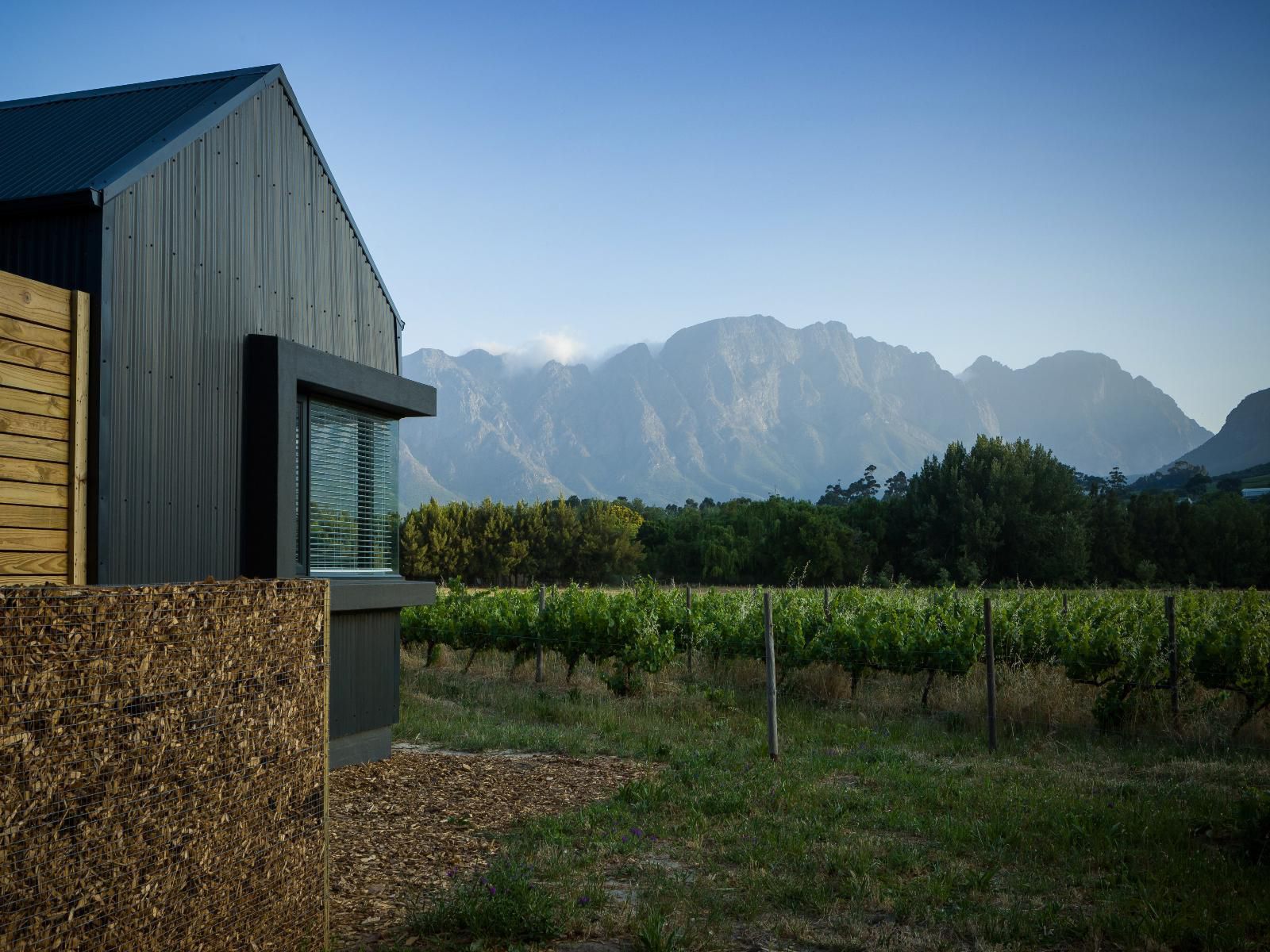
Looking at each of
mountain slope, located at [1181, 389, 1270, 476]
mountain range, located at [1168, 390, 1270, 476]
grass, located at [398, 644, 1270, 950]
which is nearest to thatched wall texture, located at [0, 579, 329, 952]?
grass, located at [398, 644, 1270, 950]

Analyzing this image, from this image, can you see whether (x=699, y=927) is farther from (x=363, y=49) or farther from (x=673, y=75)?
(x=673, y=75)

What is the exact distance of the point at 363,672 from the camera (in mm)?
7488

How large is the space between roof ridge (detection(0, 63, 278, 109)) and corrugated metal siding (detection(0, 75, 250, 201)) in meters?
0.02

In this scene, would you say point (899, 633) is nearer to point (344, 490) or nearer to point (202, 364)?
point (344, 490)

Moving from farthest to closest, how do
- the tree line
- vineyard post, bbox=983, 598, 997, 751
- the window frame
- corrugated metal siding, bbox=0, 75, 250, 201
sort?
the tree line, vineyard post, bbox=983, 598, 997, 751, the window frame, corrugated metal siding, bbox=0, 75, 250, 201

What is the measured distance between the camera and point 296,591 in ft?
11.4

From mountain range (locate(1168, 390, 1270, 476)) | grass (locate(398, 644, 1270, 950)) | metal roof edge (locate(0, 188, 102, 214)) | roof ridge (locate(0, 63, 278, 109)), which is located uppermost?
mountain range (locate(1168, 390, 1270, 476))

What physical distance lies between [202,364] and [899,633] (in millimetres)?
8280

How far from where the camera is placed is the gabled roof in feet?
16.7

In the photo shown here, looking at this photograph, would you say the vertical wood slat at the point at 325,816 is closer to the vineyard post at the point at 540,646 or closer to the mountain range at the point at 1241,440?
the vineyard post at the point at 540,646

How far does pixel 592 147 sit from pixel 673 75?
13341 mm

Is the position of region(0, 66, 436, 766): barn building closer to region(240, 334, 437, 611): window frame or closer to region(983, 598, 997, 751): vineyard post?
region(240, 334, 437, 611): window frame

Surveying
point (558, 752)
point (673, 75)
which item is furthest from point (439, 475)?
point (558, 752)

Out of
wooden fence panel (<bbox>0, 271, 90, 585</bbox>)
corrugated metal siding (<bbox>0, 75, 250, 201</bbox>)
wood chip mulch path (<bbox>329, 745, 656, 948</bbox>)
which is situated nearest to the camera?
wooden fence panel (<bbox>0, 271, 90, 585</bbox>)
